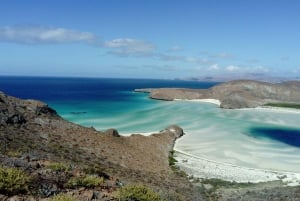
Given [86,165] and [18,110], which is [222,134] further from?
[86,165]

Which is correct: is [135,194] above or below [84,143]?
above

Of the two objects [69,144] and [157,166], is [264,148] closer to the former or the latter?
[157,166]

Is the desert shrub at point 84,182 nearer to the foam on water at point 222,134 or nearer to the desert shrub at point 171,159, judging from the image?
the desert shrub at point 171,159

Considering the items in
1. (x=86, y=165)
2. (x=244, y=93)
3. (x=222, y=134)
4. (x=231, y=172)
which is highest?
(x=244, y=93)

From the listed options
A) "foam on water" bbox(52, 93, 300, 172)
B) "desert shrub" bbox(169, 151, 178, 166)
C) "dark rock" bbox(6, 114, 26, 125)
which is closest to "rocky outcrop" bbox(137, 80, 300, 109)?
"foam on water" bbox(52, 93, 300, 172)

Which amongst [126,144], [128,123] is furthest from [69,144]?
[128,123]

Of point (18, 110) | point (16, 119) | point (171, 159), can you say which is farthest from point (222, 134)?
point (16, 119)
